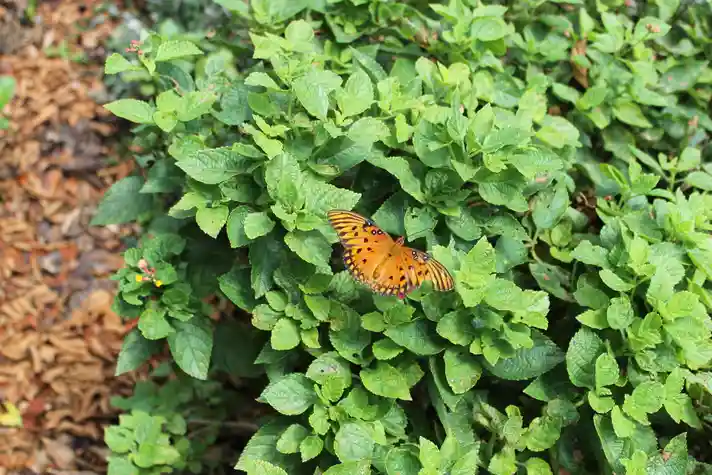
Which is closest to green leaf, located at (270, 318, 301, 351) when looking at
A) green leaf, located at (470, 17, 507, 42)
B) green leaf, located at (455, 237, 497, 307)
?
green leaf, located at (455, 237, 497, 307)

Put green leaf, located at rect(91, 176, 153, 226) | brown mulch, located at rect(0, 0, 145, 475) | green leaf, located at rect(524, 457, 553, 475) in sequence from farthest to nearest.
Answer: brown mulch, located at rect(0, 0, 145, 475) → green leaf, located at rect(91, 176, 153, 226) → green leaf, located at rect(524, 457, 553, 475)

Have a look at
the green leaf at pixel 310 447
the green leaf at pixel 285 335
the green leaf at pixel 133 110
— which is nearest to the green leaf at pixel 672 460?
the green leaf at pixel 310 447

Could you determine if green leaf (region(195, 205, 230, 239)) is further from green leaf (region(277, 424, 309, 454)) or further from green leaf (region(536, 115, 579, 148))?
green leaf (region(536, 115, 579, 148))

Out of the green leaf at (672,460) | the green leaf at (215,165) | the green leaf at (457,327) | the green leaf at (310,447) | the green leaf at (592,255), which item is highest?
the green leaf at (215,165)

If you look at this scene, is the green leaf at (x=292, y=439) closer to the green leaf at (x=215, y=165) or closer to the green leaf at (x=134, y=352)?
the green leaf at (x=134, y=352)

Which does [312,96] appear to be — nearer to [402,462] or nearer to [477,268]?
[477,268]

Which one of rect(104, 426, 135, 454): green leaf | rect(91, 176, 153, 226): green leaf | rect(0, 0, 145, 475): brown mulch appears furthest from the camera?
rect(0, 0, 145, 475): brown mulch

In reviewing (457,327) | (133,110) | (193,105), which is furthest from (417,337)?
(133,110)
